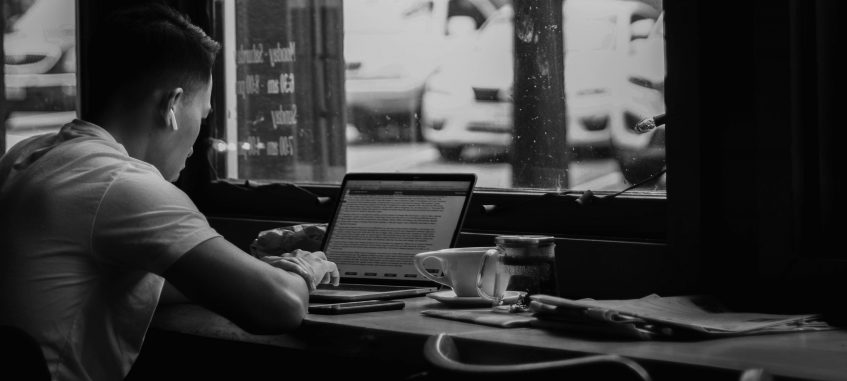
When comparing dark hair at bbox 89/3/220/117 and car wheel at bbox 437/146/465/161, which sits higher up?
dark hair at bbox 89/3/220/117

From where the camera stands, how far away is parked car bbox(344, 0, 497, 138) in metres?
2.41

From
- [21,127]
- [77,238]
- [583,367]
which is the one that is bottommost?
[583,367]

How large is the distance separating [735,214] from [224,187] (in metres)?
1.46

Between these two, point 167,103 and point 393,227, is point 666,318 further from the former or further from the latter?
point 167,103

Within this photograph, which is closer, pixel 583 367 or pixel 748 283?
pixel 583 367

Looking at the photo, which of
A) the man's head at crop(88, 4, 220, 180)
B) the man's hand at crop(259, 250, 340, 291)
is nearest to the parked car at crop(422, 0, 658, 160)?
the man's hand at crop(259, 250, 340, 291)

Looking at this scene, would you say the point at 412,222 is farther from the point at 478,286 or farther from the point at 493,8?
the point at 493,8

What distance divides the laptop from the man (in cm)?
35

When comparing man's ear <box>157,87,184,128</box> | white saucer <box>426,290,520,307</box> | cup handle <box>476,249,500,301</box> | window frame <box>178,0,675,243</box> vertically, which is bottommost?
white saucer <box>426,290,520,307</box>

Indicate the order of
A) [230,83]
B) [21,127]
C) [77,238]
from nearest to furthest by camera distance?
1. [77,238]
2. [230,83]
3. [21,127]

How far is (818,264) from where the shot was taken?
1743 mm

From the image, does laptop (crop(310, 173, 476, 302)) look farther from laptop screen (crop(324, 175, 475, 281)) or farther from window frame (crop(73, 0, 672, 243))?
window frame (crop(73, 0, 672, 243))

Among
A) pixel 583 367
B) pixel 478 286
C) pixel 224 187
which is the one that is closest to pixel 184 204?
pixel 478 286

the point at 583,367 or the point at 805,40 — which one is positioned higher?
the point at 805,40
